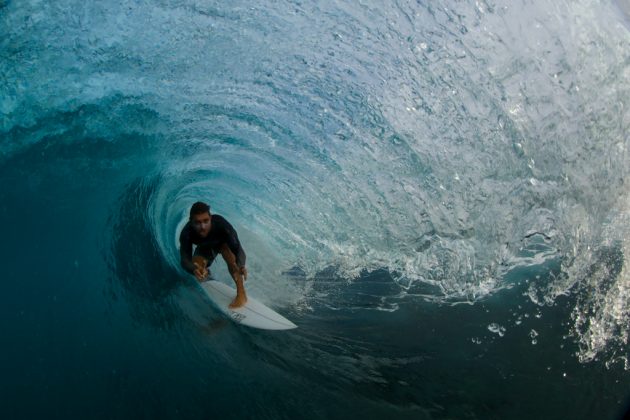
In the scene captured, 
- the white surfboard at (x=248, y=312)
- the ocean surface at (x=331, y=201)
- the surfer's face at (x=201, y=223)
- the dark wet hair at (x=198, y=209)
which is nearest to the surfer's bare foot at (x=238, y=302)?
the white surfboard at (x=248, y=312)

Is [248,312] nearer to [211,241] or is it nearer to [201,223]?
[211,241]

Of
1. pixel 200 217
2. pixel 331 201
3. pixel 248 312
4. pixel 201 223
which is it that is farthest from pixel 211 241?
pixel 331 201

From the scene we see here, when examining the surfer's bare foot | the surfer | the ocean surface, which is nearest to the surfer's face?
the surfer

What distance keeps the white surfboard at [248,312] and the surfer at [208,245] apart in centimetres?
26

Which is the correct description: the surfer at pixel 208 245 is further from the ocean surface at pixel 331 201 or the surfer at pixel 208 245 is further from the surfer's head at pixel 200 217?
the ocean surface at pixel 331 201

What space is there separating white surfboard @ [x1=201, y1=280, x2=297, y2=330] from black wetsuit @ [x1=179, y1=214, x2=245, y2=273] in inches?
27.9

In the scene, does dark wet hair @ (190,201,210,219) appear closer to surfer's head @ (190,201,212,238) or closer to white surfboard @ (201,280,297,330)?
surfer's head @ (190,201,212,238)

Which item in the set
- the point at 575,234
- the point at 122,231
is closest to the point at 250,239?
the point at 122,231

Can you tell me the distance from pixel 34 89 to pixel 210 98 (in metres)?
2.91

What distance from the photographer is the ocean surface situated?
528cm

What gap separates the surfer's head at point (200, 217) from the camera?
5.43 metres

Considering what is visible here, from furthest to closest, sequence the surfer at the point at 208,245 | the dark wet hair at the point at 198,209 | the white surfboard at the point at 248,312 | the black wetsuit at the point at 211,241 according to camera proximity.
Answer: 1. the white surfboard at the point at 248,312
2. the black wetsuit at the point at 211,241
3. the surfer at the point at 208,245
4. the dark wet hair at the point at 198,209

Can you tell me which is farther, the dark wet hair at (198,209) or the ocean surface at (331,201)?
the dark wet hair at (198,209)

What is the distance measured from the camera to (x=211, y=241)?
19.6 ft
